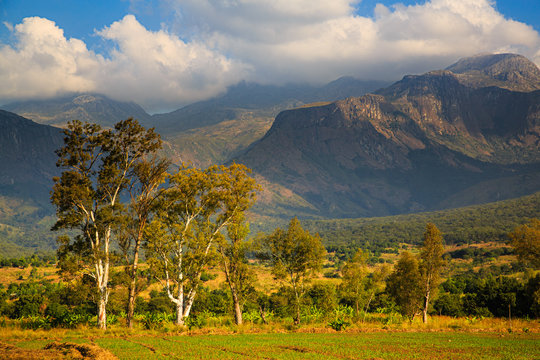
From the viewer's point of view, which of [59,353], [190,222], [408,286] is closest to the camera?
[59,353]

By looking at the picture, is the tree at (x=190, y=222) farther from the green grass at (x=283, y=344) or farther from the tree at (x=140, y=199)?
the green grass at (x=283, y=344)

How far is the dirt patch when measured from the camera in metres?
16.2

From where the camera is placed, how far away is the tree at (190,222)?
109 ft

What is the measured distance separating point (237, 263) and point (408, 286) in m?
21.0

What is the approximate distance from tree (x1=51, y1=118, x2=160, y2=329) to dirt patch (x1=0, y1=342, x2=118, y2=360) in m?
11.7

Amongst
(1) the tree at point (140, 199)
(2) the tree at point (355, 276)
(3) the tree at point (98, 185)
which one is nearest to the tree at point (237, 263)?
(1) the tree at point (140, 199)

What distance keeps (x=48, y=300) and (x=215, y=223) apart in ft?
143

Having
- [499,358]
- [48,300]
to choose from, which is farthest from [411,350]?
[48,300]

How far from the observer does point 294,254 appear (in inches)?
1491

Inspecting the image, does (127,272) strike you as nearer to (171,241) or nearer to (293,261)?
(171,241)

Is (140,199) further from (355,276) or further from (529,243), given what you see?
(529,243)

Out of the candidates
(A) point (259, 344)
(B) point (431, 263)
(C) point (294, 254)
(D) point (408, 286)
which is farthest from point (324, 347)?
(B) point (431, 263)

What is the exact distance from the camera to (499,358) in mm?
19938

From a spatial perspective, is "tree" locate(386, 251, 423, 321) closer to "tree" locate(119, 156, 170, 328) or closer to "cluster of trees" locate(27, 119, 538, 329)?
"cluster of trees" locate(27, 119, 538, 329)
